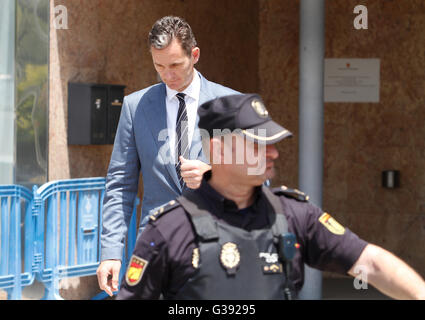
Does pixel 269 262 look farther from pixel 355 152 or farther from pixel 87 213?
pixel 355 152

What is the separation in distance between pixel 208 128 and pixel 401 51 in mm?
6523

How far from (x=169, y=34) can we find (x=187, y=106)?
39cm

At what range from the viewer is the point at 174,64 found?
128 inches

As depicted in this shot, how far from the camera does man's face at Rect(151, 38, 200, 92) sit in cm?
322

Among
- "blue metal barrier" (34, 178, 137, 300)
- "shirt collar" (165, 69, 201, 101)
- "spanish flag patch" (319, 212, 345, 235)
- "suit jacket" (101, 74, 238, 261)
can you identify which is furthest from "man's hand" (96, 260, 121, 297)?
"blue metal barrier" (34, 178, 137, 300)

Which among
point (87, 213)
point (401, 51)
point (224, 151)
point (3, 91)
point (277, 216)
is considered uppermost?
point (401, 51)

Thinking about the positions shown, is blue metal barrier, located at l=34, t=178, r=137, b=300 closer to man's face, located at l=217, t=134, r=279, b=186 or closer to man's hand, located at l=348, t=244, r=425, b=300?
man's face, located at l=217, t=134, r=279, b=186

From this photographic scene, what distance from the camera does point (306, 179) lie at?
6.06 metres

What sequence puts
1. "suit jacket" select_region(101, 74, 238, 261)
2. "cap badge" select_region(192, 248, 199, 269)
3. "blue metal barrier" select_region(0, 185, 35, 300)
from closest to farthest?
"cap badge" select_region(192, 248, 199, 269) → "suit jacket" select_region(101, 74, 238, 261) → "blue metal barrier" select_region(0, 185, 35, 300)

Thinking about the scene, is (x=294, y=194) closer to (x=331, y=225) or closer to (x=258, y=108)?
(x=331, y=225)

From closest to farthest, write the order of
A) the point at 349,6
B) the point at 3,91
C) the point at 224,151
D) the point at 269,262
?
1. the point at 269,262
2. the point at 224,151
3. the point at 3,91
4. the point at 349,6

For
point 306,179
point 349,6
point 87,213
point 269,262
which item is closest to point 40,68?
point 87,213

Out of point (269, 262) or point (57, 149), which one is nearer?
point (269, 262)

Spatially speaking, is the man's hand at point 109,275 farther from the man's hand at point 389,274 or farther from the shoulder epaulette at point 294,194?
the man's hand at point 389,274
